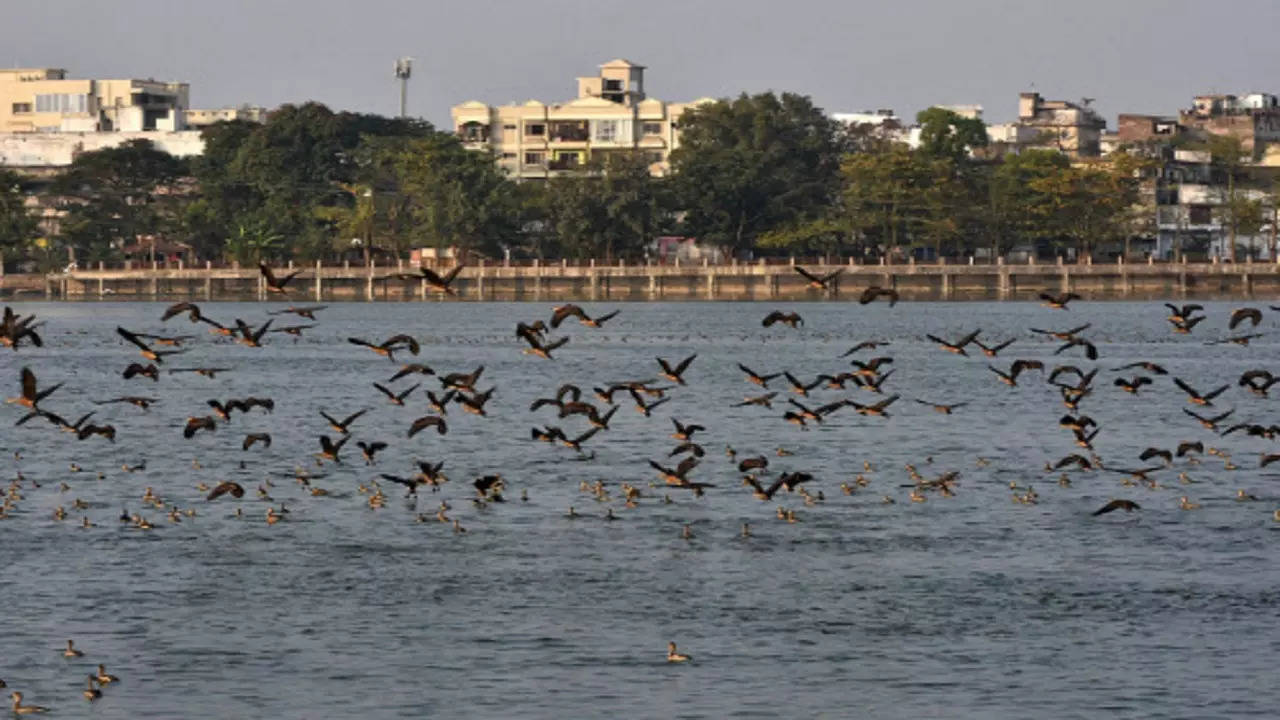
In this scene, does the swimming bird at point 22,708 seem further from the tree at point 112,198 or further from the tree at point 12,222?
the tree at point 112,198

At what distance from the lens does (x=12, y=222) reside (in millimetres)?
186750

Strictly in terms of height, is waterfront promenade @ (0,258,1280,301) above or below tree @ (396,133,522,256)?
below

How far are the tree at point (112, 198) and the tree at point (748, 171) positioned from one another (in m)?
42.3

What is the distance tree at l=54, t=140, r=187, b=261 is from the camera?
191875 mm

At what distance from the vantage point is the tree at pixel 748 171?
7141 inches

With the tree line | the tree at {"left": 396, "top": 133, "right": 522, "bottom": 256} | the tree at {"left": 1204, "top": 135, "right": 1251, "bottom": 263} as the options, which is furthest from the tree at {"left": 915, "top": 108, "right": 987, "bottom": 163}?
the tree at {"left": 396, "top": 133, "right": 522, "bottom": 256}

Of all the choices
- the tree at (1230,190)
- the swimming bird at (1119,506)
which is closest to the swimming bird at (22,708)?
the swimming bird at (1119,506)

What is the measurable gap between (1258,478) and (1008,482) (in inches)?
207

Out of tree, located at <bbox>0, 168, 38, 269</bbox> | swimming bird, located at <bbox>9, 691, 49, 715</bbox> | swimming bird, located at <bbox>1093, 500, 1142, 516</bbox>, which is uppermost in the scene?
tree, located at <bbox>0, 168, 38, 269</bbox>

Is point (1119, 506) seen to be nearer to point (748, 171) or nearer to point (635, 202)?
point (635, 202)

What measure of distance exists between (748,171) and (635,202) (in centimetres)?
1012

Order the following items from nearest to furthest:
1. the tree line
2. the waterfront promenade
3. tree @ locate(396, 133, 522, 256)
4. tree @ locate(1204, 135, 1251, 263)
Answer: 1. the waterfront promenade
2. the tree line
3. tree @ locate(396, 133, 522, 256)
4. tree @ locate(1204, 135, 1251, 263)

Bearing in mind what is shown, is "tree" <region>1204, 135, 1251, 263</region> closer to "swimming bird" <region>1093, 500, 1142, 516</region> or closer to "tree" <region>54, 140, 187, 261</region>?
"tree" <region>54, 140, 187, 261</region>

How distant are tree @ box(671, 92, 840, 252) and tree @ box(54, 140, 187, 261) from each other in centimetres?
4228
